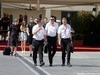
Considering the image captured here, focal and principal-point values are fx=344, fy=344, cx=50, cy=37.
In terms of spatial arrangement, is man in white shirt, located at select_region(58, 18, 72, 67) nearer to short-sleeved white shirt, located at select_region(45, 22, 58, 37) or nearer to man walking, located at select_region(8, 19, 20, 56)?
short-sleeved white shirt, located at select_region(45, 22, 58, 37)

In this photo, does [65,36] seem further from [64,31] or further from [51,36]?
[51,36]

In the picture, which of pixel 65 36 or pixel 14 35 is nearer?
pixel 65 36

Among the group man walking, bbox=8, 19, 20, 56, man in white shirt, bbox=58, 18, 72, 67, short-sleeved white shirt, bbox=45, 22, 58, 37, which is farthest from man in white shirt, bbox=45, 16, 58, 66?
man walking, bbox=8, 19, 20, 56

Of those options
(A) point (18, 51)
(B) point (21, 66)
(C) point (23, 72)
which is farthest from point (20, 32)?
(C) point (23, 72)

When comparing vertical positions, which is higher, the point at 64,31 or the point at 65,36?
the point at 64,31

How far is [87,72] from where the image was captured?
12.2 m

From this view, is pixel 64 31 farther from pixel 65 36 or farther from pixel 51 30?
pixel 51 30

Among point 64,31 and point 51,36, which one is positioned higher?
point 64,31

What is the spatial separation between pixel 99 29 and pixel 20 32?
7.08m

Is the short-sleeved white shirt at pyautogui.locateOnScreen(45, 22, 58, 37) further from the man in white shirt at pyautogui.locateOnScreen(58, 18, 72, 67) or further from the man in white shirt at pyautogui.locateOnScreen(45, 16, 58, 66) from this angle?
the man in white shirt at pyautogui.locateOnScreen(58, 18, 72, 67)

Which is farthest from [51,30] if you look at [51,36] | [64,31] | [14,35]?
[14,35]

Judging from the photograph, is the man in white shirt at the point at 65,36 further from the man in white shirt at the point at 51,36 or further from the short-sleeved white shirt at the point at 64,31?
the man in white shirt at the point at 51,36

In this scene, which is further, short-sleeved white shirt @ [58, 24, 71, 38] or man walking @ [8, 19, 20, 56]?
man walking @ [8, 19, 20, 56]

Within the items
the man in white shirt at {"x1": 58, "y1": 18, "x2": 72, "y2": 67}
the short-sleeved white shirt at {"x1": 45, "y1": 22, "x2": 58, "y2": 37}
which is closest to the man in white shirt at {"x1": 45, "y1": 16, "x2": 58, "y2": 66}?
the short-sleeved white shirt at {"x1": 45, "y1": 22, "x2": 58, "y2": 37}
